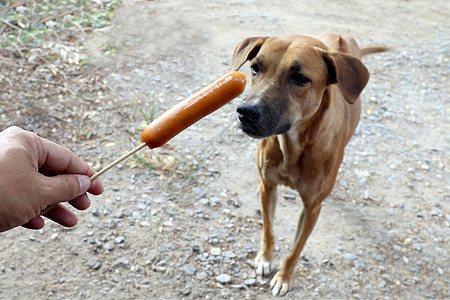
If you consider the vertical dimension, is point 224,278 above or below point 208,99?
below

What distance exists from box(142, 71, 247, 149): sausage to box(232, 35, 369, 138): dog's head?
588 mm

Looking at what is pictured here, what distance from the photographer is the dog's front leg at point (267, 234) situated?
360cm

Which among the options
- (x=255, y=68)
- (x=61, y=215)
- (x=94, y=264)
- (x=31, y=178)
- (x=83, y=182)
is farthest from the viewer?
(x=94, y=264)

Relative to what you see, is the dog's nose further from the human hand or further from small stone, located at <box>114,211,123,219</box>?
small stone, located at <box>114,211,123,219</box>

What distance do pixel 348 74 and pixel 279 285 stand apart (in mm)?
1757

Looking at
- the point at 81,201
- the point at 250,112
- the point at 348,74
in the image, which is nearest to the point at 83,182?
the point at 81,201

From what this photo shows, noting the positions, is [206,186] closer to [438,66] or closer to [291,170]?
[291,170]

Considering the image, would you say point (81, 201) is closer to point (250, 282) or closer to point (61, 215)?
point (61, 215)

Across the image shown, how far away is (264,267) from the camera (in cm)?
362

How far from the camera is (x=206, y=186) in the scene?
434cm

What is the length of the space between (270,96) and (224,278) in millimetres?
1586

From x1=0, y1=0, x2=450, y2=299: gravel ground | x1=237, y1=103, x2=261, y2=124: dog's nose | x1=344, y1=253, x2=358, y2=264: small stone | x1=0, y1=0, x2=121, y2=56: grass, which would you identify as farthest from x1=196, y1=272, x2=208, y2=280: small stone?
x1=0, y1=0, x2=121, y2=56: grass

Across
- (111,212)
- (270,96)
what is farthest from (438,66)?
(111,212)

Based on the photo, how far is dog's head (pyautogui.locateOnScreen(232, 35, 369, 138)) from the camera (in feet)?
9.26
